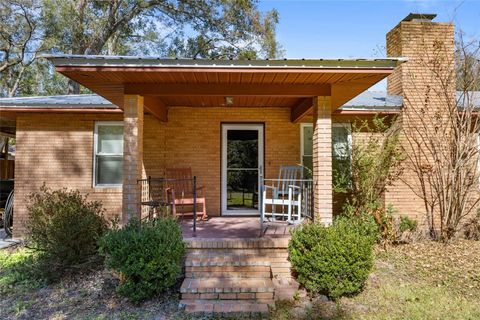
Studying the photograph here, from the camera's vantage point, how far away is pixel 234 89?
213 inches

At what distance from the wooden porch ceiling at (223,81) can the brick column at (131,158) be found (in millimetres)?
271

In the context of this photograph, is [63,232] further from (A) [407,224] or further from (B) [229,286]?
(A) [407,224]

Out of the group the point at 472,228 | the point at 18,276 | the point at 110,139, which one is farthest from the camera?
the point at 110,139

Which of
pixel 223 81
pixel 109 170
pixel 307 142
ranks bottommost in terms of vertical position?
pixel 109 170

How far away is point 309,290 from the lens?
4602mm

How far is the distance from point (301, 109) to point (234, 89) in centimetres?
209

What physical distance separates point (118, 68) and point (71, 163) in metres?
4.29

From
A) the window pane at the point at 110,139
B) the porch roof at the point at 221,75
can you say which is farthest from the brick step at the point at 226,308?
the window pane at the point at 110,139

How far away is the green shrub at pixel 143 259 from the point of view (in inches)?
163

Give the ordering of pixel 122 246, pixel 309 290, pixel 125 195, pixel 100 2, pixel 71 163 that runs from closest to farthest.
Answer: pixel 122 246 → pixel 309 290 → pixel 125 195 → pixel 71 163 → pixel 100 2

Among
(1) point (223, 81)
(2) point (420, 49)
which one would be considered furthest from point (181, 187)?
(2) point (420, 49)

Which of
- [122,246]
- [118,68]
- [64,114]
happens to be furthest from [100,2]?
[122,246]

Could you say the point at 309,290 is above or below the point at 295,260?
below

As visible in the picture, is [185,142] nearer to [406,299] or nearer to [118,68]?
[118,68]
